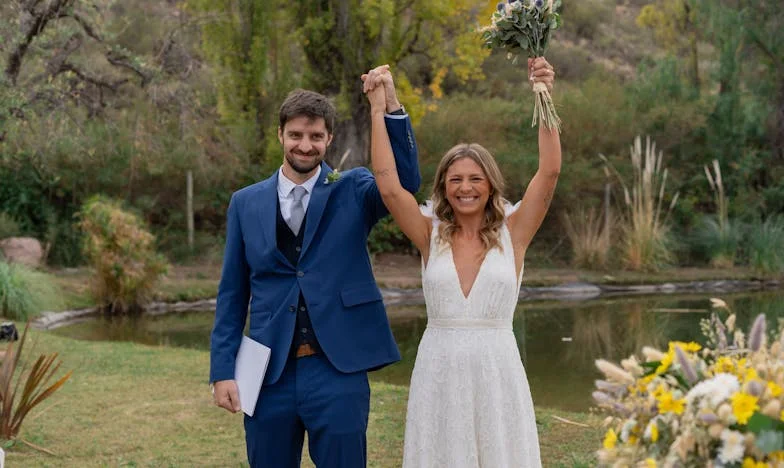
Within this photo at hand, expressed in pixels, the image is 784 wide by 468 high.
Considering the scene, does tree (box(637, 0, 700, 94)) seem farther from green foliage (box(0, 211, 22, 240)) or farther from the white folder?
the white folder

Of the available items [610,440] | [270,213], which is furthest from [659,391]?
[270,213]

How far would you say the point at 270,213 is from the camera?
3.62 meters

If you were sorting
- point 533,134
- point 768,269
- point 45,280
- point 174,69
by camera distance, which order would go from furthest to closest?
point 533,134
point 768,269
point 45,280
point 174,69

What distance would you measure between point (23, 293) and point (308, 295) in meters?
10.1

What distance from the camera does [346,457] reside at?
3457 mm

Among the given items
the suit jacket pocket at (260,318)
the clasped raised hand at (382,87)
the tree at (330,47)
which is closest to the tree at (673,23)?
the tree at (330,47)

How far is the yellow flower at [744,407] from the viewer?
6.68 feet

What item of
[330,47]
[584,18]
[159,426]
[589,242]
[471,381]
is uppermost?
[584,18]

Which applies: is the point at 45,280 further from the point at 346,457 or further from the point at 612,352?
the point at 346,457

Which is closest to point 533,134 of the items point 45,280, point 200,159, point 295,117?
point 200,159

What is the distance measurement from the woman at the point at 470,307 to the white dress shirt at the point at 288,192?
25 centimetres

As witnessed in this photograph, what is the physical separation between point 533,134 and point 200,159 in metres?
6.54

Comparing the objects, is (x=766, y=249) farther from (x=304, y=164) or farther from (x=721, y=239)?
(x=304, y=164)

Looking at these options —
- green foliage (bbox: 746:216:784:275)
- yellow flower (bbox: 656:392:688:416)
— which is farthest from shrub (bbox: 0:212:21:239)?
yellow flower (bbox: 656:392:688:416)
